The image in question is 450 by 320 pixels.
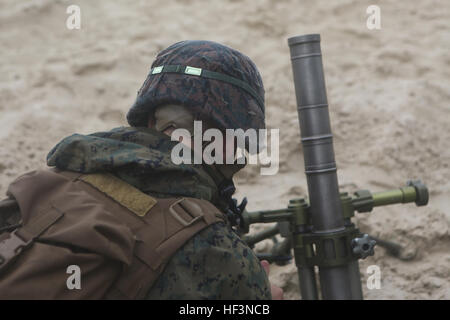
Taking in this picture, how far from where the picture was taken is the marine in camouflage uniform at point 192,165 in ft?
3.97

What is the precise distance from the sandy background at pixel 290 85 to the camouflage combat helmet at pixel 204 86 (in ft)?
3.69

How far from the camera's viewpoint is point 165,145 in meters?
1.34

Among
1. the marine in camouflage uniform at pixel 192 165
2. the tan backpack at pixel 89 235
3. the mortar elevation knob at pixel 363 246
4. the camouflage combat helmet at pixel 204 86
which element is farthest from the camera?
the mortar elevation knob at pixel 363 246

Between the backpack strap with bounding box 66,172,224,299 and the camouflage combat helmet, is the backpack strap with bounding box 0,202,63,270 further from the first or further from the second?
the camouflage combat helmet

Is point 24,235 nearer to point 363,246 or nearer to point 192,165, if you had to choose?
point 192,165

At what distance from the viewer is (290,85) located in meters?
3.25

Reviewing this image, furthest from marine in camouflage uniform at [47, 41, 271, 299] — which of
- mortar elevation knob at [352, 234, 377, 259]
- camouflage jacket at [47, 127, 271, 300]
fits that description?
mortar elevation knob at [352, 234, 377, 259]

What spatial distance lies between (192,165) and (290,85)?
6.56 feet

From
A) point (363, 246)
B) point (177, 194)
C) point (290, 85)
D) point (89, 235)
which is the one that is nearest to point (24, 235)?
point (89, 235)

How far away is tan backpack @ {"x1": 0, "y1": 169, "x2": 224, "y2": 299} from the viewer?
3.61ft

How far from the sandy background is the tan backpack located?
1.28 metres

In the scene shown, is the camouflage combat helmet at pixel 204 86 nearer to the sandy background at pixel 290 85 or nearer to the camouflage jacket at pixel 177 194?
the camouflage jacket at pixel 177 194

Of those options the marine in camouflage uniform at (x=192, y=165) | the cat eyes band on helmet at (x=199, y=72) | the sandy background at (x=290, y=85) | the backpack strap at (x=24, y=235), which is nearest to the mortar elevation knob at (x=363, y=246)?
the marine in camouflage uniform at (x=192, y=165)
